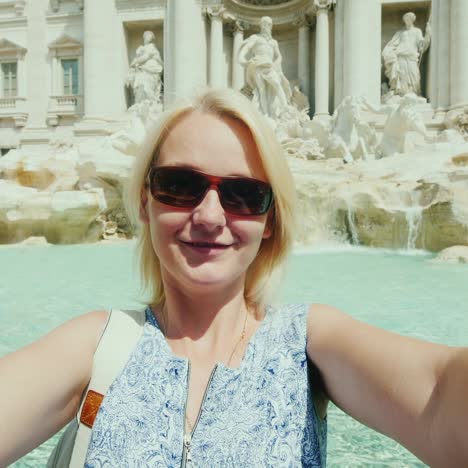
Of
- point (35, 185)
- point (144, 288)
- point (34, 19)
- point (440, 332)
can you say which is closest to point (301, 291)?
point (440, 332)

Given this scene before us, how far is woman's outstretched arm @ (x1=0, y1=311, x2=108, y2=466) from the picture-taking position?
2.64ft

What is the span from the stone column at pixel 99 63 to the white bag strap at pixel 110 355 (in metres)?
15.9

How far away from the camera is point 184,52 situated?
1539cm

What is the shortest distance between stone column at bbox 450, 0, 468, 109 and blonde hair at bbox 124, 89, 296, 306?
47.1ft

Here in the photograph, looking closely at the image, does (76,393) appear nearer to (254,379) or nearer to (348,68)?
(254,379)

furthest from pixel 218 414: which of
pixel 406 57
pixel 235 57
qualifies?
pixel 235 57

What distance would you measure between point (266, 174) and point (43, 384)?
625 millimetres

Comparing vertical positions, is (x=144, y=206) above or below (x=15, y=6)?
below

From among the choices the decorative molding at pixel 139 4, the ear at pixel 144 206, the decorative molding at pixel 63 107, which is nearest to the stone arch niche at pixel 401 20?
the decorative molding at pixel 139 4

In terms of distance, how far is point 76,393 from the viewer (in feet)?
2.89

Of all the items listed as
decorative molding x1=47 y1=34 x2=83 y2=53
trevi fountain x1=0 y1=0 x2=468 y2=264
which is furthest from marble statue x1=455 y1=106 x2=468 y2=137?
decorative molding x1=47 y1=34 x2=83 y2=53

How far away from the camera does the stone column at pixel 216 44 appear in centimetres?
1579

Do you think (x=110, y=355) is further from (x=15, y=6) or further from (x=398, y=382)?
(x=15, y=6)

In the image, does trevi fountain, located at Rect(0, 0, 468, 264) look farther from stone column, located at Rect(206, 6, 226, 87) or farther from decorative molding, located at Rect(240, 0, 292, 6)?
decorative molding, located at Rect(240, 0, 292, 6)
